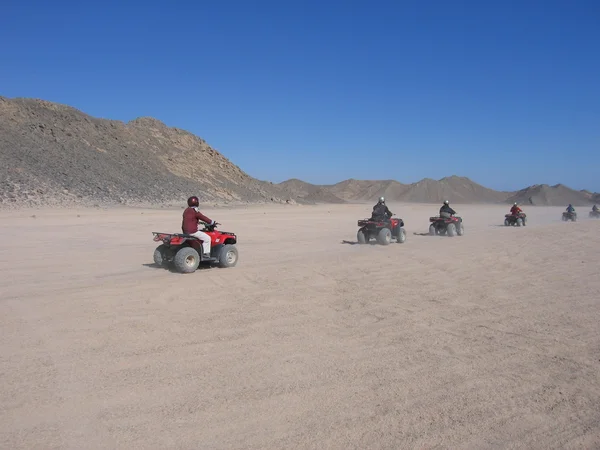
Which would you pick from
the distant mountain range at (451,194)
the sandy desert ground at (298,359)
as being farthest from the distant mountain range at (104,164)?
the sandy desert ground at (298,359)

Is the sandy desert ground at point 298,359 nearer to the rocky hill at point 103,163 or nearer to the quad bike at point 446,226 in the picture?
the quad bike at point 446,226

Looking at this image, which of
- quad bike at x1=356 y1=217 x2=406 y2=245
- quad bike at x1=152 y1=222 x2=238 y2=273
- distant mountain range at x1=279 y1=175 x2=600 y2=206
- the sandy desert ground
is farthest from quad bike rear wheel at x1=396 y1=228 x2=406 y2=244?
distant mountain range at x1=279 y1=175 x2=600 y2=206

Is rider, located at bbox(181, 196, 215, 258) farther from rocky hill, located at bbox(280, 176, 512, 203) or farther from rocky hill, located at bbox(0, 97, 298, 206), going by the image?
rocky hill, located at bbox(280, 176, 512, 203)

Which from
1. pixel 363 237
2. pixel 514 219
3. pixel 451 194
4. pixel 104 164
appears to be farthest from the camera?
pixel 451 194

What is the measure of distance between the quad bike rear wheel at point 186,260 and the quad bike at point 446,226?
42.6 feet

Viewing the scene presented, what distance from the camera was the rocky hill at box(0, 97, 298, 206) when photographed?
42.4 meters

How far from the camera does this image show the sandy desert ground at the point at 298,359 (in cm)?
411

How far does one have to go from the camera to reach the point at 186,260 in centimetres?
1063

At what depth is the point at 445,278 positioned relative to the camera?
34.8 ft

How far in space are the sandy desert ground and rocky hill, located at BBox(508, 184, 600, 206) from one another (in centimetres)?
9424

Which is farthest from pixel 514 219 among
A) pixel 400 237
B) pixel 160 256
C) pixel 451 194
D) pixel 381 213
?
Result: pixel 451 194

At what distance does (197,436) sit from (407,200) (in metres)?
104

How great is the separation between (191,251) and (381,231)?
26.9 ft

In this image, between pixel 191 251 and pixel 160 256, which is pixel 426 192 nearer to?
pixel 160 256
